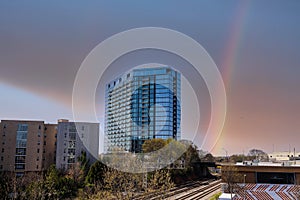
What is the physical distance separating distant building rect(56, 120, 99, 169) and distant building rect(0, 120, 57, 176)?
1955 mm

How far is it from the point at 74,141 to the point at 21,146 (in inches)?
214

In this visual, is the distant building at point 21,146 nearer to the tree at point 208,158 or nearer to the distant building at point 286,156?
the tree at point 208,158

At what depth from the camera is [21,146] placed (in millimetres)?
32031

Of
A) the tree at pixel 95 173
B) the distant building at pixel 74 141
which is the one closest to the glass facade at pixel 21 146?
the distant building at pixel 74 141

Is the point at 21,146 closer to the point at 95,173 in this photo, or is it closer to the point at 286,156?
the point at 95,173

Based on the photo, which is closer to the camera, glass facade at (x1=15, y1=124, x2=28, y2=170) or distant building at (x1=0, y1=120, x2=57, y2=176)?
distant building at (x1=0, y1=120, x2=57, y2=176)

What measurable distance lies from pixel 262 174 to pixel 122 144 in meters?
42.6

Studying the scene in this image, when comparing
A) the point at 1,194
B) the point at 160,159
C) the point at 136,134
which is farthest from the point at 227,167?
the point at 136,134

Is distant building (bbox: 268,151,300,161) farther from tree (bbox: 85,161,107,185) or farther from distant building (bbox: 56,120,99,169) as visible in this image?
tree (bbox: 85,161,107,185)

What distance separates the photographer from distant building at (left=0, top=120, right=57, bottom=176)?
31453 mm

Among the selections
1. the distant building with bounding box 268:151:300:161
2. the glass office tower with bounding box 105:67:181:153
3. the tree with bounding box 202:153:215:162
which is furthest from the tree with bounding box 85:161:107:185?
the glass office tower with bounding box 105:67:181:153

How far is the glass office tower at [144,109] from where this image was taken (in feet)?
205

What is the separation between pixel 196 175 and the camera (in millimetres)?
41906

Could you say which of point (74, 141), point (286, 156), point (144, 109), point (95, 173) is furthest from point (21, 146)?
point (286, 156)
